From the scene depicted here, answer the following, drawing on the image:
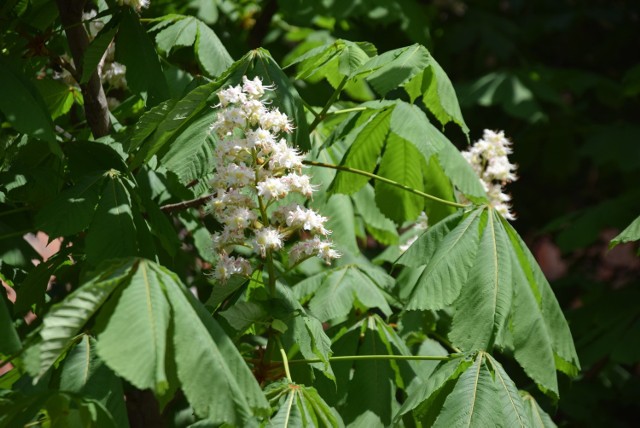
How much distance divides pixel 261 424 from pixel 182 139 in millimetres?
608

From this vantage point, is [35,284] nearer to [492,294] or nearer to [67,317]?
[67,317]

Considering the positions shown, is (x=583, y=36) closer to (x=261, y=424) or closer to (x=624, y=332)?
(x=624, y=332)

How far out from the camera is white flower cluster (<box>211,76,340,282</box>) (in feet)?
5.80

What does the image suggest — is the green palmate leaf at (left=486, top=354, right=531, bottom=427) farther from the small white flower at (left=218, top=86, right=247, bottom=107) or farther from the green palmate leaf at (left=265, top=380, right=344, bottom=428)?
the small white flower at (left=218, top=86, right=247, bottom=107)

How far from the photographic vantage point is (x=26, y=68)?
2.27 meters

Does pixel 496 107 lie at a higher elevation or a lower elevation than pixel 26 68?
lower

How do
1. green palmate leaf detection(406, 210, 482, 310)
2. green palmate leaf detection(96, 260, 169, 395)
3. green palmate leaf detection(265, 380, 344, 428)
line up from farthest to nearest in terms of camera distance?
1. green palmate leaf detection(406, 210, 482, 310)
2. green palmate leaf detection(265, 380, 344, 428)
3. green palmate leaf detection(96, 260, 169, 395)

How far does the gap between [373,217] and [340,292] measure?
407mm

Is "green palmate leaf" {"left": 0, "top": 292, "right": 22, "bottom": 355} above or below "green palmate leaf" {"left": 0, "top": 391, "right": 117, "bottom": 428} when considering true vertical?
above

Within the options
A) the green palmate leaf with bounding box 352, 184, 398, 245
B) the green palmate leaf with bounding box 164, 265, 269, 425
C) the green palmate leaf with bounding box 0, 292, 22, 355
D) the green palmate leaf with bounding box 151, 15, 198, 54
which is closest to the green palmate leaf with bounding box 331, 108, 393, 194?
the green palmate leaf with bounding box 352, 184, 398, 245

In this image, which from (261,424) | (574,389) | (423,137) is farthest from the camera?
(574,389)

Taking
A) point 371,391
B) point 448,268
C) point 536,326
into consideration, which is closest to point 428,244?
point 448,268

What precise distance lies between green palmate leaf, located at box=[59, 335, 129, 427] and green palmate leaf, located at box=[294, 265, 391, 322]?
0.75 meters

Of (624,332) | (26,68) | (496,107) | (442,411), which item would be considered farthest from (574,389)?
(26,68)
